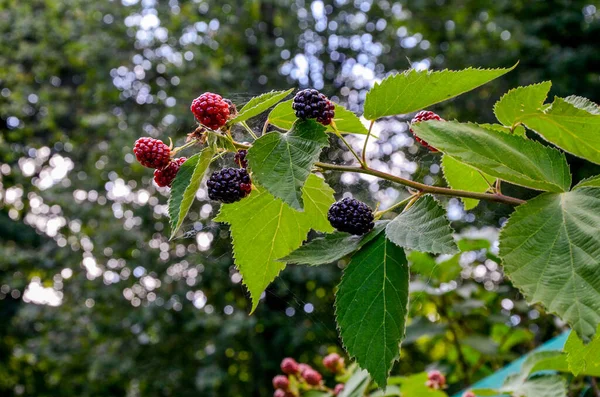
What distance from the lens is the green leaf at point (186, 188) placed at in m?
0.58

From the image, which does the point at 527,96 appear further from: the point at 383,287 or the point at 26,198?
the point at 26,198

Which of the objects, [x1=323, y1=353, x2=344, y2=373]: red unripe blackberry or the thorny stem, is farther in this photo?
[x1=323, y1=353, x2=344, y2=373]: red unripe blackberry

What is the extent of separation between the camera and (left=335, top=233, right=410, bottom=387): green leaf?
577 millimetres

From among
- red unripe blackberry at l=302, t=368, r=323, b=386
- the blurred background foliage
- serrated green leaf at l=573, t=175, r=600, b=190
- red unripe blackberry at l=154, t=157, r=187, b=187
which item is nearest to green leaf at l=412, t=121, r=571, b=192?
serrated green leaf at l=573, t=175, r=600, b=190

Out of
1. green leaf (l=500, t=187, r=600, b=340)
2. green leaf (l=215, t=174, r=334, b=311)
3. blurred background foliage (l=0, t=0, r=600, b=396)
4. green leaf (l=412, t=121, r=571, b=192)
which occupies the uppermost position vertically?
green leaf (l=412, t=121, r=571, b=192)

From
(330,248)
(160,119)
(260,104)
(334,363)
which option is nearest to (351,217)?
(330,248)

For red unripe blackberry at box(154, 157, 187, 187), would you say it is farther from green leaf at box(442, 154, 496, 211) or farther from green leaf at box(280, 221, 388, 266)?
green leaf at box(442, 154, 496, 211)

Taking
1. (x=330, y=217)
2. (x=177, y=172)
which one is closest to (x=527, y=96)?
(x=330, y=217)

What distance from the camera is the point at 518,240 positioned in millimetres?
513

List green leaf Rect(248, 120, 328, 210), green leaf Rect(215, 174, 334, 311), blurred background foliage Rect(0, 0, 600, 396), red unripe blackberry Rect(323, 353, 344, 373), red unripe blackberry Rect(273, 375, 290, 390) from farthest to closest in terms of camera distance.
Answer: blurred background foliage Rect(0, 0, 600, 396) → red unripe blackberry Rect(323, 353, 344, 373) → red unripe blackberry Rect(273, 375, 290, 390) → green leaf Rect(215, 174, 334, 311) → green leaf Rect(248, 120, 328, 210)

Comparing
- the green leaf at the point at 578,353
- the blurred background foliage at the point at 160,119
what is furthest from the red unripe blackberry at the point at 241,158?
the blurred background foliage at the point at 160,119

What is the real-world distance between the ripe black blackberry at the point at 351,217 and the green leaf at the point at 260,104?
0.40ft

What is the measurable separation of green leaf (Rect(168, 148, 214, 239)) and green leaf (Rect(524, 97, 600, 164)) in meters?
0.33

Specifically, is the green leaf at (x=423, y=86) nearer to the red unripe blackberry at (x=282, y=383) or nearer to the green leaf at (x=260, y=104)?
the green leaf at (x=260, y=104)
